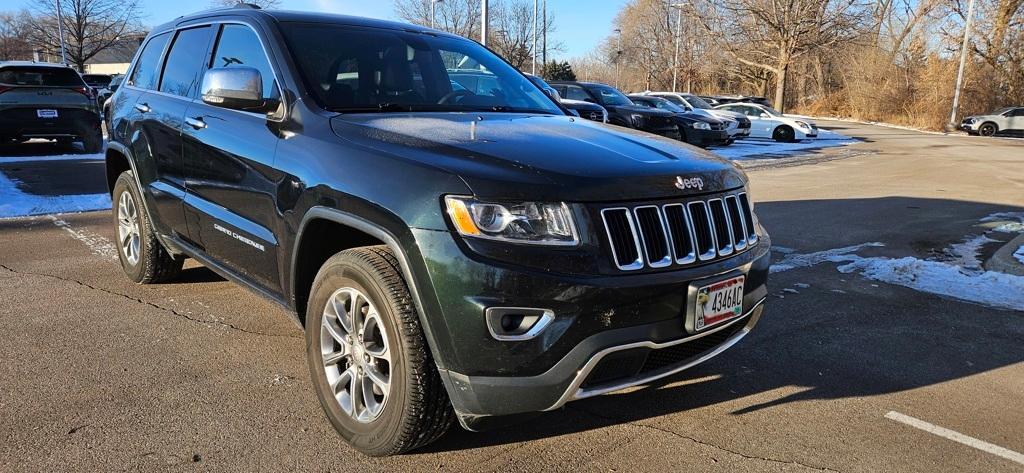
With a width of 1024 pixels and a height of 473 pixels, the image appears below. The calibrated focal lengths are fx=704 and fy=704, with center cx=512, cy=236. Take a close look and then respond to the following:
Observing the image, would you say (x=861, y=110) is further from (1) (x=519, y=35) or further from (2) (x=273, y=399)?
(2) (x=273, y=399)

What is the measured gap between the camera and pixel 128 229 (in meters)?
→ 5.14

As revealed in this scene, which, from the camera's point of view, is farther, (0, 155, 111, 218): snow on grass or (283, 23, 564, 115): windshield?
(0, 155, 111, 218): snow on grass

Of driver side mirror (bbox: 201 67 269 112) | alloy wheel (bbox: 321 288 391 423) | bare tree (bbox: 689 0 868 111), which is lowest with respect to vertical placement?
alloy wheel (bbox: 321 288 391 423)

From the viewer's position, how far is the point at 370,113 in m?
3.22

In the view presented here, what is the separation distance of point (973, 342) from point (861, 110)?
49676mm

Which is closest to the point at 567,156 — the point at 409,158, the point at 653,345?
the point at 409,158

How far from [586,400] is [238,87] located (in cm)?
217

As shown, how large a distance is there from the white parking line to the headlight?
1999mm

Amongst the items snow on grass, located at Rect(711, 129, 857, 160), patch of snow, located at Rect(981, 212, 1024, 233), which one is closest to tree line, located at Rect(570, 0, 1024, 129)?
snow on grass, located at Rect(711, 129, 857, 160)

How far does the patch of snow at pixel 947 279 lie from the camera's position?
530cm

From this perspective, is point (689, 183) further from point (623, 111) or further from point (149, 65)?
point (623, 111)

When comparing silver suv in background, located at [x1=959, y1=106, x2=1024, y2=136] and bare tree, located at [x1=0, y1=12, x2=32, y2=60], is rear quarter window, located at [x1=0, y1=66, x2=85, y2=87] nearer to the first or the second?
A: silver suv in background, located at [x1=959, y1=106, x2=1024, y2=136]

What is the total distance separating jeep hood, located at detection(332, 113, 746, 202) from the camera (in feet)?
7.98

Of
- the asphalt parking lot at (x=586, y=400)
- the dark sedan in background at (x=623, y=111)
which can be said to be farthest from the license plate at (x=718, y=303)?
the dark sedan in background at (x=623, y=111)
